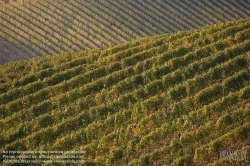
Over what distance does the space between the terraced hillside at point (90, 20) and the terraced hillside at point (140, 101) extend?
7.56 metres

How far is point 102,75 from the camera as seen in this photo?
3341 cm

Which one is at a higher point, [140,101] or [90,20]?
[90,20]

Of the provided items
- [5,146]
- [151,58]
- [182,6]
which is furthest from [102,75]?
[182,6]

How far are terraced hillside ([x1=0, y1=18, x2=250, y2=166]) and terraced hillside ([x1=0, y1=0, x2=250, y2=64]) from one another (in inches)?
298

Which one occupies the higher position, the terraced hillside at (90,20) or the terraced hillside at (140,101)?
the terraced hillside at (90,20)

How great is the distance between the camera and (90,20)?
4688cm

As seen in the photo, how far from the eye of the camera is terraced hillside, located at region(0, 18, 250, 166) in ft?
85.8

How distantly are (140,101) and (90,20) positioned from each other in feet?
63.4

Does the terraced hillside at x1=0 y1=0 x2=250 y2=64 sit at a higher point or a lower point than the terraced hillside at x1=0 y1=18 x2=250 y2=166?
higher

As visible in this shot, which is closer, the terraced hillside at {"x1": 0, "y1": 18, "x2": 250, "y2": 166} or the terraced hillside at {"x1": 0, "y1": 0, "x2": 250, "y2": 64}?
the terraced hillside at {"x1": 0, "y1": 18, "x2": 250, "y2": 166}

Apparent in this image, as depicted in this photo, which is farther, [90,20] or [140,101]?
[90,20]

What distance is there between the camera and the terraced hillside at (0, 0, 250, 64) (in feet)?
145

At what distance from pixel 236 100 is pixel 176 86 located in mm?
4423

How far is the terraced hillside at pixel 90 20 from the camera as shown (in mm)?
44188
